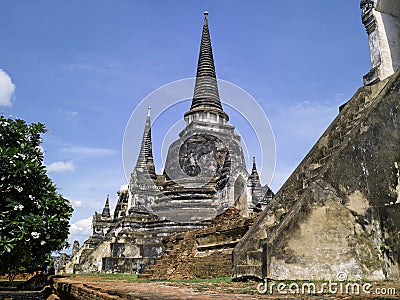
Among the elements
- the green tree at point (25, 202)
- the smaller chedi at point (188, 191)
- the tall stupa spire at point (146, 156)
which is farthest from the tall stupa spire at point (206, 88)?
the green tree at point (25, 202)

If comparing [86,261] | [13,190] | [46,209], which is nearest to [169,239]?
[46,209]

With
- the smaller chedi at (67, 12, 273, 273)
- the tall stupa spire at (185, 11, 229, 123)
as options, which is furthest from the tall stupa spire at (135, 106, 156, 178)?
the tall stupa spire at (185, 11, 229, 123)

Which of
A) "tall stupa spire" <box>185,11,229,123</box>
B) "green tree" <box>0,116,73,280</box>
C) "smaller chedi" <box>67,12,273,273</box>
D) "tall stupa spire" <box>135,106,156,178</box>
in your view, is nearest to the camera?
"green tree" <box>0,116,73,280</box>

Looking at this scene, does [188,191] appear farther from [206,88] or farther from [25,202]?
[25,202]

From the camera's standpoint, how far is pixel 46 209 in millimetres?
9227

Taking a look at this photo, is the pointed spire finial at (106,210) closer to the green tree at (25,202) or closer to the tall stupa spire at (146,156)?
the tall stupa spire at (146,156)

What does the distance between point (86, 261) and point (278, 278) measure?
21.4 metres

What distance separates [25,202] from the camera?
8.83m

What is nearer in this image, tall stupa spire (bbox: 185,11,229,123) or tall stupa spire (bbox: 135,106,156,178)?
tall stupa spire (bbox: 185,11,229,123)

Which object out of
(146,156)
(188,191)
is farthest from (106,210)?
(188,191)

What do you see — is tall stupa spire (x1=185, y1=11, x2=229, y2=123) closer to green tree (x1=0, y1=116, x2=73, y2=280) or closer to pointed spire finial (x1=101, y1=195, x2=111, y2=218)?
pointed spire finial (x1=101, y1=195, x2=111, y2=218)

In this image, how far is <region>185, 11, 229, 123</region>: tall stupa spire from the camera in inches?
1112

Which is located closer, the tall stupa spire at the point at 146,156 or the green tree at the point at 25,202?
the green tree at the point at 25,202

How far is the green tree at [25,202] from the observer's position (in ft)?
26.8
